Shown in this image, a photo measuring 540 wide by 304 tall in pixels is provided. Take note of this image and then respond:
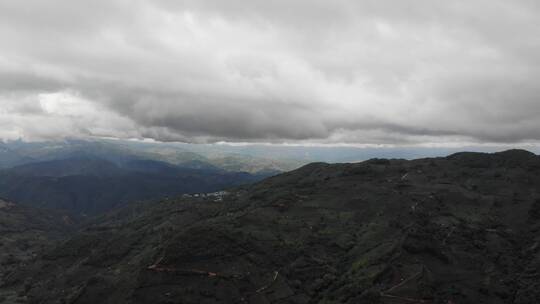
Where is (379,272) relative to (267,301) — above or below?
above

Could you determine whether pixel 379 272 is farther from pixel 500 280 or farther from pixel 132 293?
pixel 132 293

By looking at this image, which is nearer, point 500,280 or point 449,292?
point 449,292

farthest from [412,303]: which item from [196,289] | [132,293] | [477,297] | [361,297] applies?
[132,293]

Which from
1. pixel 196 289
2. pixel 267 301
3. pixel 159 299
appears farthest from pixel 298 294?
pixel 159 299

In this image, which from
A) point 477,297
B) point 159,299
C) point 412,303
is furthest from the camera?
point 159,299

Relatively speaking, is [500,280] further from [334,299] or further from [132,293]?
[132,293]

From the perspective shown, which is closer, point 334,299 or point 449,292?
point 449,292

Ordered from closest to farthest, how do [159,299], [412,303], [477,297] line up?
[412,303], [477,297], [159,299]

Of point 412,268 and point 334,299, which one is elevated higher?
point 412,268
